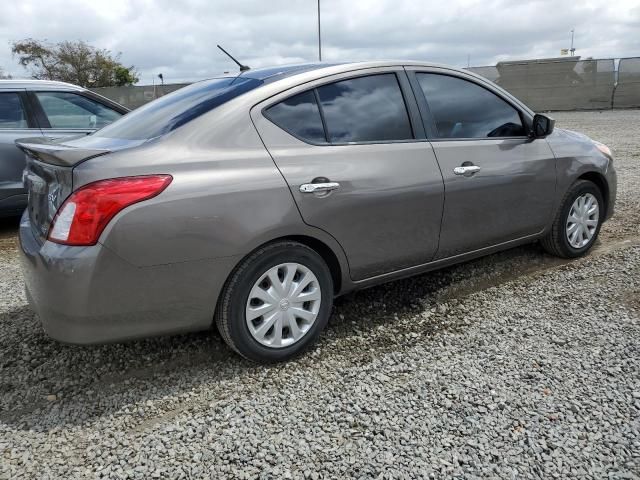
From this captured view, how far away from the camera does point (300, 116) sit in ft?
9.84

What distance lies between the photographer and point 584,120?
19.3 m

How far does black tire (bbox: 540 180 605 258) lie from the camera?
430 centimetres

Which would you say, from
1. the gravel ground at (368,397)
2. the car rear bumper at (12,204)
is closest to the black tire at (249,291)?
the gravel ground at (368,397)

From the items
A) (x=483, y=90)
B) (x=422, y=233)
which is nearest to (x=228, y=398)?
(x=422, y=233)

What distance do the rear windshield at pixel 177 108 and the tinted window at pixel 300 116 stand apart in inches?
7.9

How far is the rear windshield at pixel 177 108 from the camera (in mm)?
2859

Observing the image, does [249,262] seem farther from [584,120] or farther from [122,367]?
[584,120]

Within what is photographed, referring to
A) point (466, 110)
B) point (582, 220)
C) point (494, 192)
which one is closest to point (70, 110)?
point (466, 110)

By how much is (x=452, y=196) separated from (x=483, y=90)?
3.02 feet

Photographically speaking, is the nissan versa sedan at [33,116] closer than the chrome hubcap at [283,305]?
No

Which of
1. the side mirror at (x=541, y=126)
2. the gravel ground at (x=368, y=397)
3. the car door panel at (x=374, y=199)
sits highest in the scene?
the side mirror at (x=541, y=126)

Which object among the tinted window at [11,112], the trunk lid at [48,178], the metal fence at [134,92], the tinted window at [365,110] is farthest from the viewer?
the metal fence at [134,92]

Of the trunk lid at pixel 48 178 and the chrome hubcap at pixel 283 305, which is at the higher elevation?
the trunk lid at pixel 48 178

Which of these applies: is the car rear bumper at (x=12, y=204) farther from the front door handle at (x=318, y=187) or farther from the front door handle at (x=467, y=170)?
the front door handle at (x=467, y=170)
